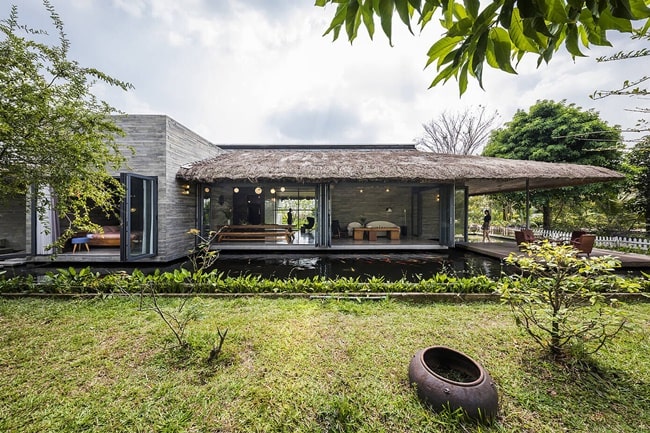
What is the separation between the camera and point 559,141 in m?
12.6

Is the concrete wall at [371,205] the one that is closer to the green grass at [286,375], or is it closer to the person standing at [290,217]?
the person standing at [290,217]

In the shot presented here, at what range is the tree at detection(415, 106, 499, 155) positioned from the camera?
72.2 feet

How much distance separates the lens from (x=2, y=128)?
2.28m

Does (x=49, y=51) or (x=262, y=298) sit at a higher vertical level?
(x=49, y=51)

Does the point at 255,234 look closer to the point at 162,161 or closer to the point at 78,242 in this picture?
the point at 162,161

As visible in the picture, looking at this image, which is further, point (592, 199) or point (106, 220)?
point (592, 199)

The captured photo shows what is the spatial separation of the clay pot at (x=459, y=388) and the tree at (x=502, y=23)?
78.1 inches

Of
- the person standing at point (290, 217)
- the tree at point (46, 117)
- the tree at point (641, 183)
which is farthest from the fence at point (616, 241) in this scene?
the tree at point (46, 117)

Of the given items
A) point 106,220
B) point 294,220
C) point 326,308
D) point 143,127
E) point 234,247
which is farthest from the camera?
point 294,220

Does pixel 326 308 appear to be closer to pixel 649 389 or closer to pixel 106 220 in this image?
pixel 649 389

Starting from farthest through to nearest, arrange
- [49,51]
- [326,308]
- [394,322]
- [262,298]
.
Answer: [262,298]
[326,308]
[394,322]
[49,51]

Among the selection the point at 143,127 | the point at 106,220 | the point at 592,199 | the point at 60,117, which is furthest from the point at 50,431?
the point at 592,199

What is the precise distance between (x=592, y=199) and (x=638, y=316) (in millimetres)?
12562

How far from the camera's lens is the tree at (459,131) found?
2200 cm
